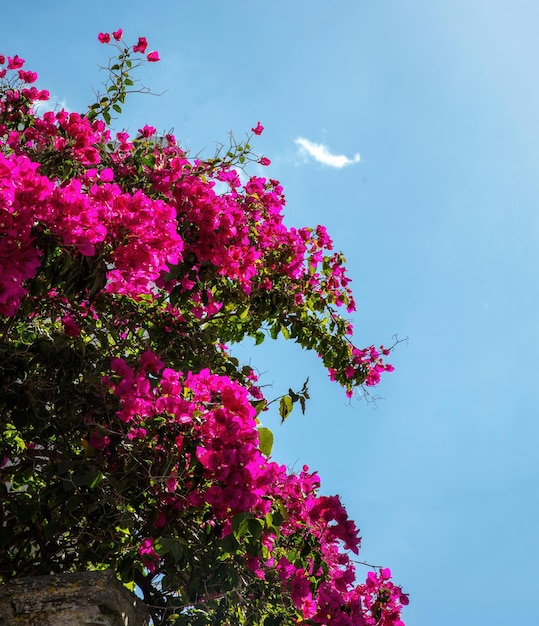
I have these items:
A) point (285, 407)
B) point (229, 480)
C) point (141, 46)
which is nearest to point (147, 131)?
point (141, 46)

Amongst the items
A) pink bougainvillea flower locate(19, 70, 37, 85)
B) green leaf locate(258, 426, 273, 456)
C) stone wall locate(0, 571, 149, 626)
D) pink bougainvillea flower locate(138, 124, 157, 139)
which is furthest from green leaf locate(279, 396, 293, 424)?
pink bougainvillea flower locate(19, 70, 37, 85)

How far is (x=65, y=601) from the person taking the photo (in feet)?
7.97

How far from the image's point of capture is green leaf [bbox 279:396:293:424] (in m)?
3.10

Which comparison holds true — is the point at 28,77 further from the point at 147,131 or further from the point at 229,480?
the point at 229,480

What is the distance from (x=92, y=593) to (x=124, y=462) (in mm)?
677

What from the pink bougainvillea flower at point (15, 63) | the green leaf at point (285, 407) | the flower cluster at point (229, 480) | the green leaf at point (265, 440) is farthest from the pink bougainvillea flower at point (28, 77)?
the green leaf at point (265, 440)

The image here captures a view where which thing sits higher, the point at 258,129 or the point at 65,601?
the point at 258,129

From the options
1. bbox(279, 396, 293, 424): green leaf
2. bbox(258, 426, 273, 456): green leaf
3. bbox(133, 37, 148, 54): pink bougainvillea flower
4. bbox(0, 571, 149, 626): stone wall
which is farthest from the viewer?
bbox(133, 37, 148, 54): pink bougainvillea flower

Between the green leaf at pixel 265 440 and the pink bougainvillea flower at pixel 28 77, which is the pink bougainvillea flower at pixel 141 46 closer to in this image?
the pink bougainvillea flower at pixel 28 77

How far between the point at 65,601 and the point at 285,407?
1.22 meters

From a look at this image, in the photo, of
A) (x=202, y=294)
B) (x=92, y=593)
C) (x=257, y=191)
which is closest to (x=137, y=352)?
(x=202, y=294)

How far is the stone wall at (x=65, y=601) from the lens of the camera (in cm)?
241

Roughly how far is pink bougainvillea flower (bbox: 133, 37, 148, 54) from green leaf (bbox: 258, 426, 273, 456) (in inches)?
138

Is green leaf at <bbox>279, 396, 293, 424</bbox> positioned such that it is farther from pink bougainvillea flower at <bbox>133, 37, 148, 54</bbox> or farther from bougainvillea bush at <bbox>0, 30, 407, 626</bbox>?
pink bougainvillea flower at <bbox>133, 37, 148, 54</bbox>
